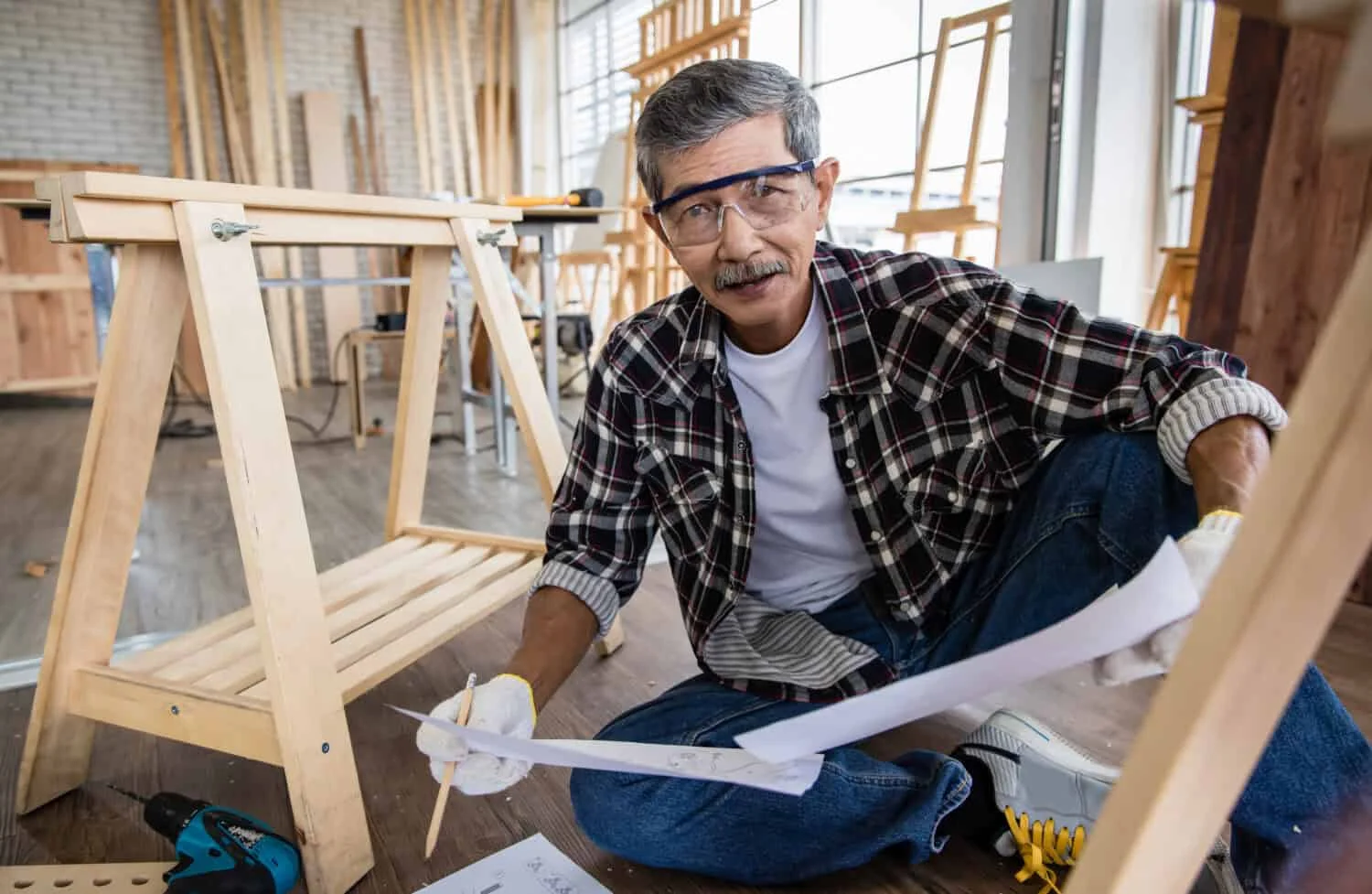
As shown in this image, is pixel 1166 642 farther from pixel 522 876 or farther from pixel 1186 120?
pixel 1186 120

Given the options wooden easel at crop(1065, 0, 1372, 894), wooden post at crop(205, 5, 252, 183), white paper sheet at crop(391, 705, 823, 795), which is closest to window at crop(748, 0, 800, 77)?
wooden post at crop(205, 5, 252, 183)

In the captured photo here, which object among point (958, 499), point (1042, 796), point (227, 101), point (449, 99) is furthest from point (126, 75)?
point (1042, 796)

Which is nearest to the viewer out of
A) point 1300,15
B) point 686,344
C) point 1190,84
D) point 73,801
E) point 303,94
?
point 1300,15

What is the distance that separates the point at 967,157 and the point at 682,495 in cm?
243

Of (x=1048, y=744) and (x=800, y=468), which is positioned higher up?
(x=800, y=468)

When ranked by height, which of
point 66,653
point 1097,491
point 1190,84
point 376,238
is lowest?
point 66,653

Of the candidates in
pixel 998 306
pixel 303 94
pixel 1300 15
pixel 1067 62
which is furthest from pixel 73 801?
pixel 303 94

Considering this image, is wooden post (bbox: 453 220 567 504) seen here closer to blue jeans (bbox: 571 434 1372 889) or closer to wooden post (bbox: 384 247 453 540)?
wooden post (bbox: 384 247 453 540)

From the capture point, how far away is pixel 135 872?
42.7 inches

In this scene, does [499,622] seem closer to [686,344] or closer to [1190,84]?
[686,344]

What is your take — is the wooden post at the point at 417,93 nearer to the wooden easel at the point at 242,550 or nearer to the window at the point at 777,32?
the window at the point at 777,32

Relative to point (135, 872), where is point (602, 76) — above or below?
above

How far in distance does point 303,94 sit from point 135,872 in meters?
6.71

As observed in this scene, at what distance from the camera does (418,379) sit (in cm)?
177
